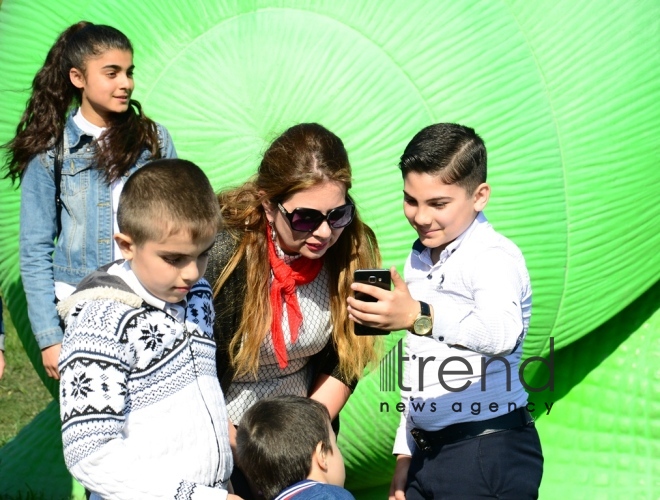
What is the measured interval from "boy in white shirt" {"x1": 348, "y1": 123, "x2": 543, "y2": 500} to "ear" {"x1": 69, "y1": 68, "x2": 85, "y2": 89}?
4.55 feet

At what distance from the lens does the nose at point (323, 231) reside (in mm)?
2875

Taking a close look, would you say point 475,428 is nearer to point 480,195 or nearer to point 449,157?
point 480,195

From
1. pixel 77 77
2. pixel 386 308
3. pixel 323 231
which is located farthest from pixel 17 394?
pixel 386 308

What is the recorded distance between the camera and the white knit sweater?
7.41 ft

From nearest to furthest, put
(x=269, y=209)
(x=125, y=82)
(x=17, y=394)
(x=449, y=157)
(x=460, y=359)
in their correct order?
(x=449, y=157), (x=460, y=359), (x=269, y=209), (x=125, y=82), (x=17, y=394)

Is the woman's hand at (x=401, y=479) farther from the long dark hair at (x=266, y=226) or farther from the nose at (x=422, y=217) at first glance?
the nose at (x=422, y=217)

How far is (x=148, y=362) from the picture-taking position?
2.38 meters

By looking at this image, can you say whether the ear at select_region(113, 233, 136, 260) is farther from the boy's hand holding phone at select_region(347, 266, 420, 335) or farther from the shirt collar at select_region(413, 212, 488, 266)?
the shirt collar at select_region(413, 212, 488, 266)

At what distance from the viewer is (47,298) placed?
11.4 feet

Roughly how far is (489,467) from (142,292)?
1.10 m

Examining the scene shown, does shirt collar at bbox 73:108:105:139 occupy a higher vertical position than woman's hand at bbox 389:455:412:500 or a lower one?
higher

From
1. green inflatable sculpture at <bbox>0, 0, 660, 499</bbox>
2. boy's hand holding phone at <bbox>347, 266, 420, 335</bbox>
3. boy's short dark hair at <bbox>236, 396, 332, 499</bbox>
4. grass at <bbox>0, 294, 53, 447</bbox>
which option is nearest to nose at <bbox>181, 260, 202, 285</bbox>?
boy's hand holding phone at <bbox>347, 266, 420, 335</bbox>

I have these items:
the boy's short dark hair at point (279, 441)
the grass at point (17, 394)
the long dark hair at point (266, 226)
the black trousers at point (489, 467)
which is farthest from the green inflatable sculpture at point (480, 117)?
the grass at point (17, 394)

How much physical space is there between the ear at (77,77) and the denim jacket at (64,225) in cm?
20
